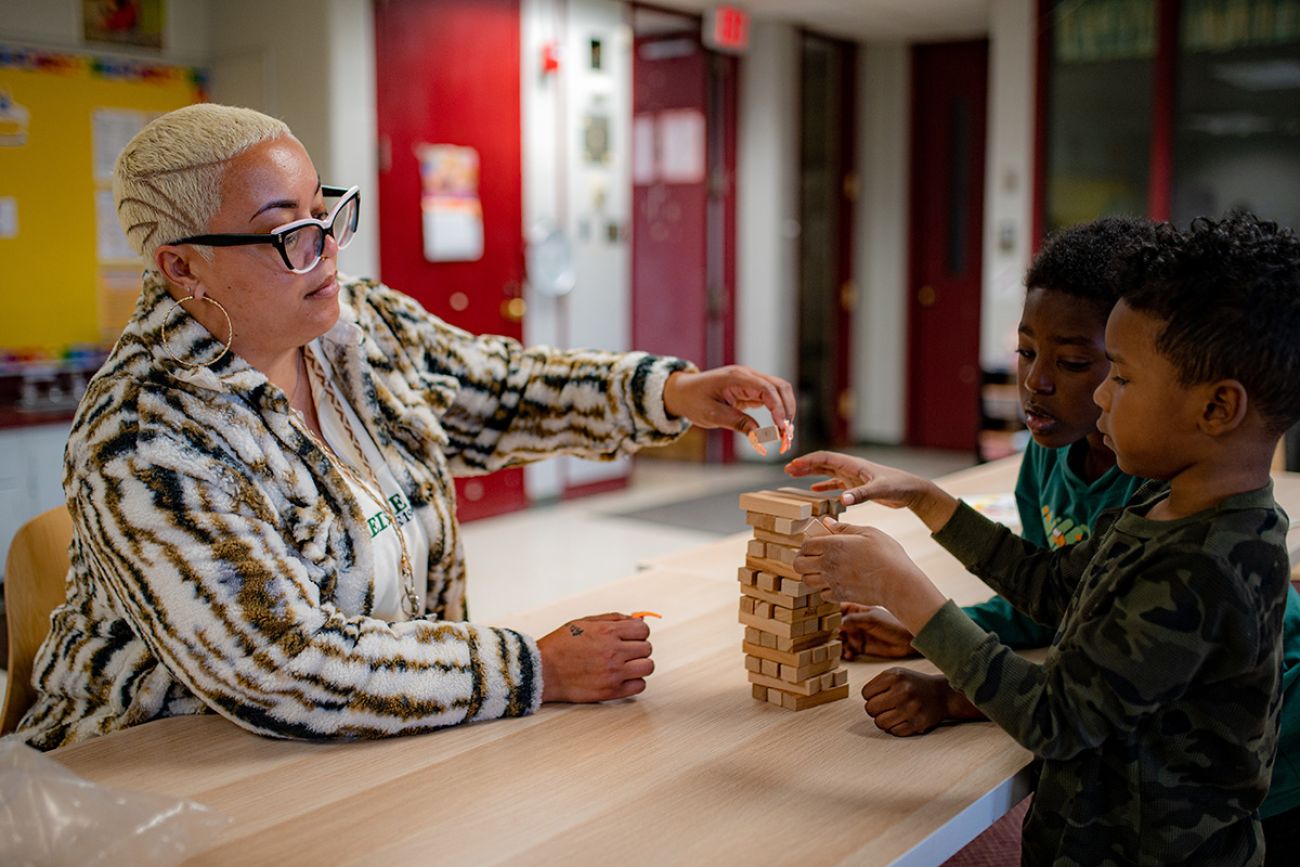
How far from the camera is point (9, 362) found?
15.9ft

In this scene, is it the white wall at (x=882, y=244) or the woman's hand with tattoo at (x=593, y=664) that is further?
the white wall at (x=882, y=244)

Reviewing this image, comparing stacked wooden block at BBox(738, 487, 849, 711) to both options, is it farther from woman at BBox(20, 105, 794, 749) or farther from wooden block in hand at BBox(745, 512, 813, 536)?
woman at BBox(20, 105, 794, 749)

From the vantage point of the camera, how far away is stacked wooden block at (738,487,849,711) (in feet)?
4.92

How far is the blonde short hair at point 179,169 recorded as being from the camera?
1498 millimetres

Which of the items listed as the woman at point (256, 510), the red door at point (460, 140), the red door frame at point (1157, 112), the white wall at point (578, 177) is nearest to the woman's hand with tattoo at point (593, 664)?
the woman at point (256, 510)

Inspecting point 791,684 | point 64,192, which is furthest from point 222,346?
point 64,192

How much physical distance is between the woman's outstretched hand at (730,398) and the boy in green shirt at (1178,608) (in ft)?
1.85

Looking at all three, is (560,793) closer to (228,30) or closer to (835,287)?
(228,30)

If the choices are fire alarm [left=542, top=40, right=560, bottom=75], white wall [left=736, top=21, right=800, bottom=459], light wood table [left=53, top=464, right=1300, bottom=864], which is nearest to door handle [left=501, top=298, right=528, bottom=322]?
fire alarm [left=542, top=40, right=560, bottom=75]

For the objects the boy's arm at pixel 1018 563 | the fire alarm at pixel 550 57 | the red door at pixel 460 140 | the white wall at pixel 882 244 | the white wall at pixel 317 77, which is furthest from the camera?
the white wall at pixel 882 244

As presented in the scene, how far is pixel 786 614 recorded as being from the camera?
151cm

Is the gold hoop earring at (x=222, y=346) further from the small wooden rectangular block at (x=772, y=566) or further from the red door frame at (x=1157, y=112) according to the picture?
the red door frame at (x=1157, y=112)

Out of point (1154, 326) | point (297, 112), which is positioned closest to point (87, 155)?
point (297, 112)

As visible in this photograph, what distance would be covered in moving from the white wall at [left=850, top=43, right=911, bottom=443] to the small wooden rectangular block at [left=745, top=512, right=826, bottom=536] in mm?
7267
